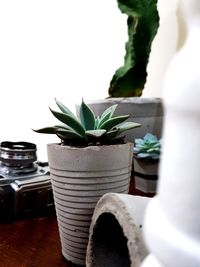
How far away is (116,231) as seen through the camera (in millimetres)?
356

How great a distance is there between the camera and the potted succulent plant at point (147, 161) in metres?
0.64

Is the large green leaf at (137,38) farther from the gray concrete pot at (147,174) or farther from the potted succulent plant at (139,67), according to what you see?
the gray concrete pot at (147,174)

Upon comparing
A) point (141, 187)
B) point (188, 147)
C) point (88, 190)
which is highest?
point (188, 147)

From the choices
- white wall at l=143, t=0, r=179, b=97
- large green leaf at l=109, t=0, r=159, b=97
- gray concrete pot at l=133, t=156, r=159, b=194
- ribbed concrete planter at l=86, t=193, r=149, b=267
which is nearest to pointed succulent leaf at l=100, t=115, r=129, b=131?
ribbed concrete planter at l=86, t=193, r=149, b=267

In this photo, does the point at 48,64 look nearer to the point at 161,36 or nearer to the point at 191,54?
the point at 161,36

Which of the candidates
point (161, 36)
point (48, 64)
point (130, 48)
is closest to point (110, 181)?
point (130, 48)

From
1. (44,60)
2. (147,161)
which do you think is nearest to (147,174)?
(147,161)

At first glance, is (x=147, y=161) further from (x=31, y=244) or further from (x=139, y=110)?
(x=31, y=244)

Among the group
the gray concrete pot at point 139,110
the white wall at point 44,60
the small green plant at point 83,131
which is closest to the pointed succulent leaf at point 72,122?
the small green plant at point 83,131

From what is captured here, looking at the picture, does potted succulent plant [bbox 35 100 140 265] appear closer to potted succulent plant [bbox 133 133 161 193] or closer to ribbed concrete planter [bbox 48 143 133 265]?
ribbed concrete planter [bbox 48 143 133 265]

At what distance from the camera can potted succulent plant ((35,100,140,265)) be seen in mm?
385

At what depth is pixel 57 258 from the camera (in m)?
0.42

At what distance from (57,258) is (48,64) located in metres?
0.84

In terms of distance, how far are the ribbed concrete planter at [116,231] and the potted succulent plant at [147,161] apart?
0.30 meters
